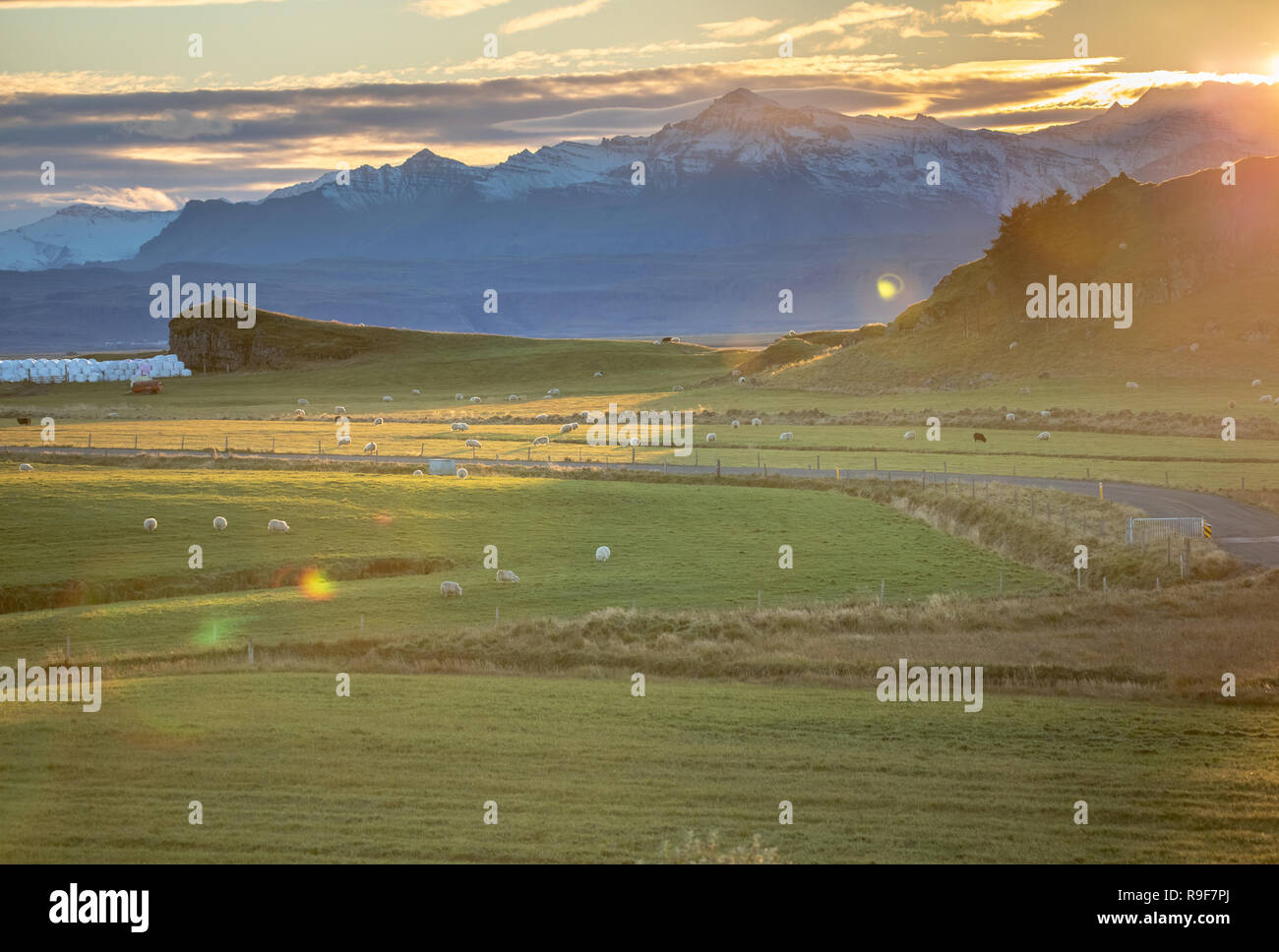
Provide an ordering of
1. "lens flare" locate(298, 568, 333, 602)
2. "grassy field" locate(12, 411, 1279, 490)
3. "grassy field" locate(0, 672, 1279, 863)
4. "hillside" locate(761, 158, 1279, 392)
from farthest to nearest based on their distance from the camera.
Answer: "hillside" locate(761, 158, 1279, 392) → "grassy field" locate(12, 411, 1279, 490) → "lens flare" locate(298, 568, 333, 602) → "grassy field" locate(0, 672, 1279, 863)

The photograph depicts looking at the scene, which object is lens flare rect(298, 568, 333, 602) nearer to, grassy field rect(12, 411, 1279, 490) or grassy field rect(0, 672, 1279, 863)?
grassy field rect(0, 672, 1279, 863)

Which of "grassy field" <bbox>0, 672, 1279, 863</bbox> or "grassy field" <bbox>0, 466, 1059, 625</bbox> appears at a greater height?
"grassy field" <bbox>0, 466, 1059, 625</bbox>

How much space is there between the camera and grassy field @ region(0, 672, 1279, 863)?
69.9 ft

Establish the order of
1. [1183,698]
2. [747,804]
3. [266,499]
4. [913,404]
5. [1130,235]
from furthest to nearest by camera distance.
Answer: [1130,235], [913,404], [266,499], [1183,698], [747,804]

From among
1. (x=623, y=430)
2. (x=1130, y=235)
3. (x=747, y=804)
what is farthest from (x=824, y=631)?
(x=1130, y=235)

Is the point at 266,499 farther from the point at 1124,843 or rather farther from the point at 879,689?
the point at 1124,843

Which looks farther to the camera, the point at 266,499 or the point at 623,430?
the point at 623,430

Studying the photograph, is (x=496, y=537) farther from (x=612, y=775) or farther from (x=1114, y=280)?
(x=1114, y=280)

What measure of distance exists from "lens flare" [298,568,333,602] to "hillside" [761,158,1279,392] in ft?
354

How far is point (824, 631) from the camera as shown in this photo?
4200cm

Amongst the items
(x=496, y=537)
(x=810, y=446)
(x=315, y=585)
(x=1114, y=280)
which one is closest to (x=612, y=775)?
(x=315, y=585)

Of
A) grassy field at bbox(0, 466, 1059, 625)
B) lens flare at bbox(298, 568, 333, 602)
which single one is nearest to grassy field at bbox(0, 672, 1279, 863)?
lens flare at bbox(298, 568, 333, 602)

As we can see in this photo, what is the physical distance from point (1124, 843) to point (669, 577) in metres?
30.3

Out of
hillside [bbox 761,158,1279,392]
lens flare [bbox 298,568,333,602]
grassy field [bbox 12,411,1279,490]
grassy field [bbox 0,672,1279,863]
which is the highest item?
hillside [bbox 761,158,1279,392]
